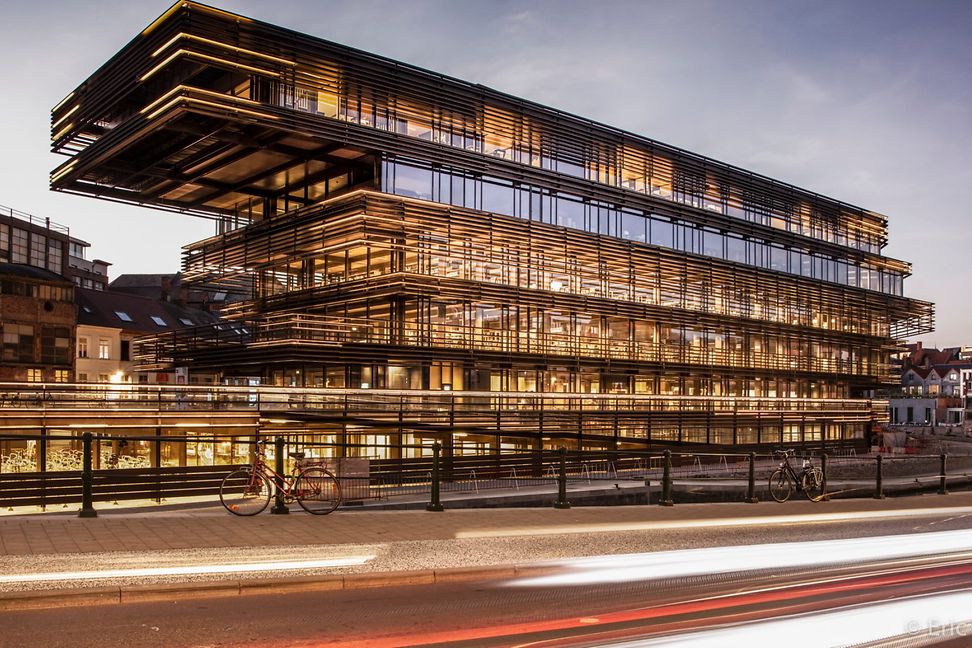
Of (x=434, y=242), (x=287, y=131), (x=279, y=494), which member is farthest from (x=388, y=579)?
(x=434, y=242)

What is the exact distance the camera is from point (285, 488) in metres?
14.2

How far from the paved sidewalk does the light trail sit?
36.8 inches

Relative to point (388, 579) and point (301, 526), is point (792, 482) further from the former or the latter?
point (388, 579)

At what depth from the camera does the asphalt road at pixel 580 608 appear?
791 cm

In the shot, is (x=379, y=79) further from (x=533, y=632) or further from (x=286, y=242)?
(x=533, y=632)

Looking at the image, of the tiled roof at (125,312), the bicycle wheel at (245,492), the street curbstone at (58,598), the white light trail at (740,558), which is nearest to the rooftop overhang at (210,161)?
the bicycle wheel at (245,492)

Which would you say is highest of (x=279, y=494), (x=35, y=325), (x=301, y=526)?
(x=35, y=325)

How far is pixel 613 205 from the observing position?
1813 inches

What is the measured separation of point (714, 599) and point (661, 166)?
40997 millimetres

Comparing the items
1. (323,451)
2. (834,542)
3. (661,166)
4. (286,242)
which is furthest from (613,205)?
(834,542)

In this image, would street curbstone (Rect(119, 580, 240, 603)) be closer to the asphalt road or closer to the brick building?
the asphalt road

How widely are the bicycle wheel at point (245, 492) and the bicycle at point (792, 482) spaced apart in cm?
1287

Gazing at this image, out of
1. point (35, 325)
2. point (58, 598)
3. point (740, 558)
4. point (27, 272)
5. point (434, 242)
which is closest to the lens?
point (58, 598)

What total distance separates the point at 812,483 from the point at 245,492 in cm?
1436
